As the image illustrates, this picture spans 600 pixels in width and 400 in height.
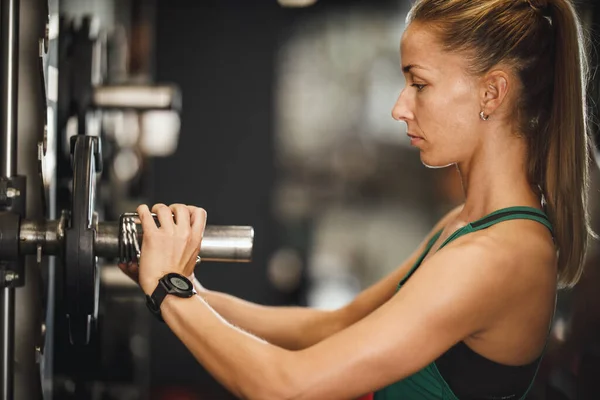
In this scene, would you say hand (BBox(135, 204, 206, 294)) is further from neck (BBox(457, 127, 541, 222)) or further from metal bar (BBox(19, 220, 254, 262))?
neck (BBox(457, 127, 541, 222))

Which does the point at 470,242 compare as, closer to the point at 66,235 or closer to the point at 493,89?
the point at 493,89

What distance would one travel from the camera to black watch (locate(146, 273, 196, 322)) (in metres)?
0.85

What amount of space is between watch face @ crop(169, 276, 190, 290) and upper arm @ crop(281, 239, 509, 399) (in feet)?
0.53

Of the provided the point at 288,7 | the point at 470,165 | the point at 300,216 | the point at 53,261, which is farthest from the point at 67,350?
the point at 288,7

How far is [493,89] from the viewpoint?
3.19ft

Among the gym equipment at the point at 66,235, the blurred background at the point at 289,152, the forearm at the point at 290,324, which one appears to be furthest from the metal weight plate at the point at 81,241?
the blurred background at the point at 289,152

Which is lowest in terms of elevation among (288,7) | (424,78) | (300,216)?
(300,216)

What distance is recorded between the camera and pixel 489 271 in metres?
0.87

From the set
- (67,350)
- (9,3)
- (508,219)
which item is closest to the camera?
(9,3)

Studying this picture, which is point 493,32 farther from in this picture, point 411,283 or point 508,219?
point 411,283

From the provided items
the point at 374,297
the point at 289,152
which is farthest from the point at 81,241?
the point at 289,152

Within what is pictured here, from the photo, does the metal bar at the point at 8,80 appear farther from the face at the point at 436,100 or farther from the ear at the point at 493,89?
the ear at the point at 493,89

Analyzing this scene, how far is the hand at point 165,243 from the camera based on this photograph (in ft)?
2.80

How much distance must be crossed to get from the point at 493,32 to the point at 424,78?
0.39ft
